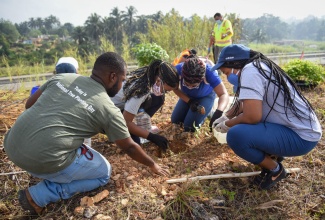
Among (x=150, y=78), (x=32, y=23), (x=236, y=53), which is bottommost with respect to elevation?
(x=150, y=78)

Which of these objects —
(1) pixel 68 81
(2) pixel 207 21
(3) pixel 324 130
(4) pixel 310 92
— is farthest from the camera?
(2) pixel 207 21

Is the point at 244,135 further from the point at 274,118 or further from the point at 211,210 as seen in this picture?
the point at 211,210

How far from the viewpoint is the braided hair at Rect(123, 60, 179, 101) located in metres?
2.50

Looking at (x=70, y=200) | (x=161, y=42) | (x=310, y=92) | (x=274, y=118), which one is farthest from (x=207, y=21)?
(x=70, y=200)

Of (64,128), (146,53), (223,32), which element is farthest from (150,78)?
(223,32)

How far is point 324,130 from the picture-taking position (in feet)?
10.3

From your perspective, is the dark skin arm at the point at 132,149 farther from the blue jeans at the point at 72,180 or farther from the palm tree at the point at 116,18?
the palm tree at the point at 116,18

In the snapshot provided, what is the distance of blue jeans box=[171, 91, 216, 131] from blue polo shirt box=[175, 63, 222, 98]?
83 mm

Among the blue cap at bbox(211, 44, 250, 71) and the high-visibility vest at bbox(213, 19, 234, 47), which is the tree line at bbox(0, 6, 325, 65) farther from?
the blue cap at bbox(211, 44, 250, 71)

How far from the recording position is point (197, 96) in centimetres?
336

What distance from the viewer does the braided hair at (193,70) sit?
2752 millimetres

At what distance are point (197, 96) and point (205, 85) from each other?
191 millimetres

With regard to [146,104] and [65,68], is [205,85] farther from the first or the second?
[65,68]

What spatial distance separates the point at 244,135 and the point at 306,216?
2.52ft
